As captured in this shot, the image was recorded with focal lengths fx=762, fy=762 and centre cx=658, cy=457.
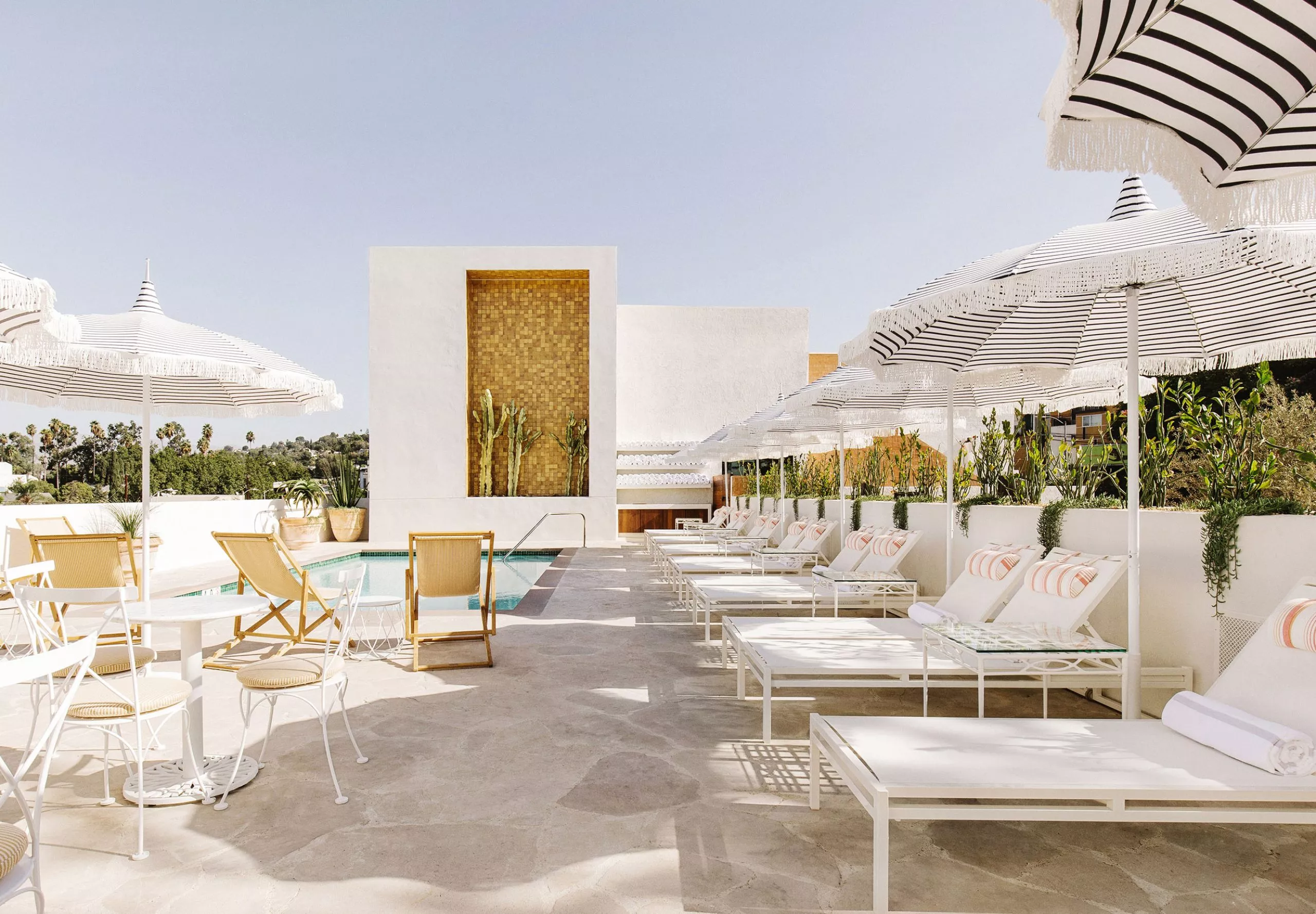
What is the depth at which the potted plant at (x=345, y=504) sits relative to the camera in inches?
659

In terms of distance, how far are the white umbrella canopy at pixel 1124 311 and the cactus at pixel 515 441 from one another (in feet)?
41.9

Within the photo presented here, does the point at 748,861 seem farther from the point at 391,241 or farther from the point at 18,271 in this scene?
the point at 391,241

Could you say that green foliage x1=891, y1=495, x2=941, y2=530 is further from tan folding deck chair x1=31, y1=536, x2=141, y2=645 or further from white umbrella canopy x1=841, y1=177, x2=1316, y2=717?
tan folding deck chair x1=31, y1=536, x2=141, y2=645

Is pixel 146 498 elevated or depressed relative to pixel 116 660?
elevated

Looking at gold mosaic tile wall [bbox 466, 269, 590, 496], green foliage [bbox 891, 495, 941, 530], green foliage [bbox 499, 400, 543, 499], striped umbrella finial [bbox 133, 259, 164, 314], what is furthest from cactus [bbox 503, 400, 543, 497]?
striped umbrella finial [bbox 133, 259, 164, 314]

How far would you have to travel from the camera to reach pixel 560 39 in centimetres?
1445

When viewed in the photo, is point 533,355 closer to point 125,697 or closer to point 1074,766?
point 125,697

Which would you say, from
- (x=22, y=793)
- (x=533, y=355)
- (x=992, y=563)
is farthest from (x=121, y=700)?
(x=533, y=355)

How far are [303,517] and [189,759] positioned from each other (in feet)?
44.8

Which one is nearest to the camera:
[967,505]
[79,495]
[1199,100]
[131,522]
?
[1199,100]

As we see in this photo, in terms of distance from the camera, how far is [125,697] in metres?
2.76

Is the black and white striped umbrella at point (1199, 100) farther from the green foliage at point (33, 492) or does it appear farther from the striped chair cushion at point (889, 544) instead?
the green foliage at point (33, 492)

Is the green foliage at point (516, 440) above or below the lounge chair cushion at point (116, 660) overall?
above

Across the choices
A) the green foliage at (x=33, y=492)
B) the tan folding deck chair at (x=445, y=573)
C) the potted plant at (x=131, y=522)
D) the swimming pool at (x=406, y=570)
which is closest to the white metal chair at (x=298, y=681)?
the tan folding deck chair at (x=445, y=573)
